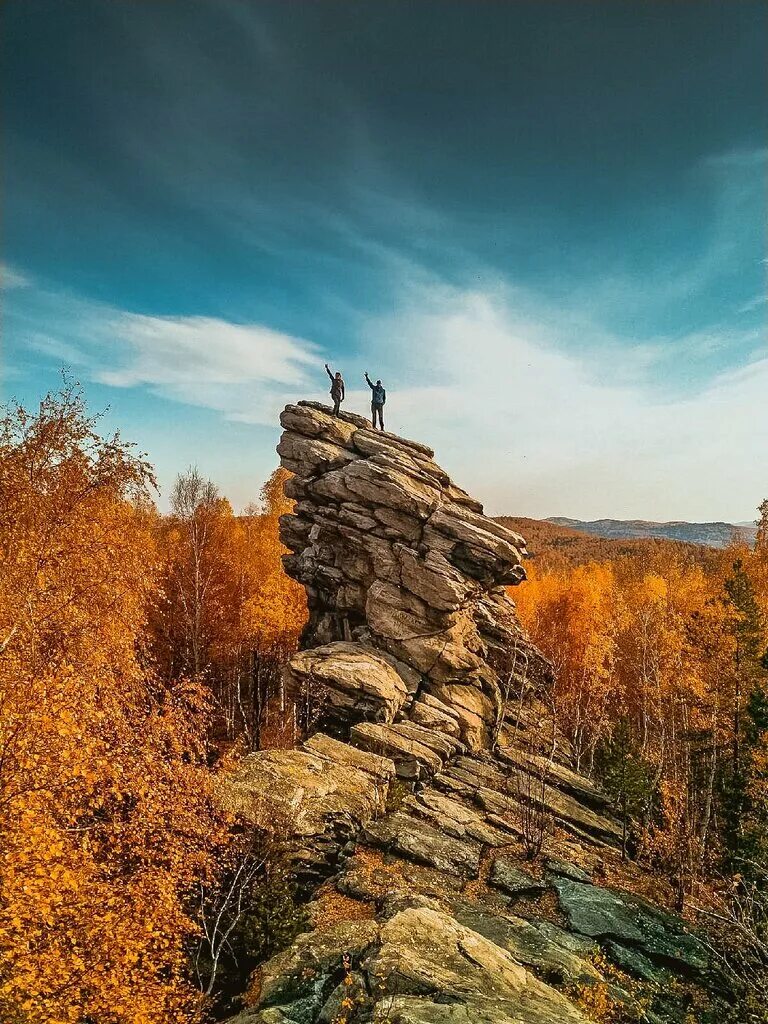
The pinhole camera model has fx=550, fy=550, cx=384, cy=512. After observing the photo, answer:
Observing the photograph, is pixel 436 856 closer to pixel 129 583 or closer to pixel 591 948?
pixel 591 948

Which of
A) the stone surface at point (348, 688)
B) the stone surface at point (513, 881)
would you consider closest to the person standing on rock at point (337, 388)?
the stone surface at point (348, 688)

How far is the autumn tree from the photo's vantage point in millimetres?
11250

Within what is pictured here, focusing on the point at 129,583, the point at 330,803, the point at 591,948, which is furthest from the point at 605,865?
the point at 129,583

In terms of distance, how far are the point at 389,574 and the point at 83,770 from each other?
78.0 ft

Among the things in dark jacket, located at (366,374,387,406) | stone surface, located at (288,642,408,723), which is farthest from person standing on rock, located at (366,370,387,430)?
stone surface, located at (288,642,408,723)

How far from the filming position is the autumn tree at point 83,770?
11.2m

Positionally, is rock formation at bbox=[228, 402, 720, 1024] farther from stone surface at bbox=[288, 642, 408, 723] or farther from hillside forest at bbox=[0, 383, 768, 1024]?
hillside forest at bbox=[0, 383, 768, 1024]

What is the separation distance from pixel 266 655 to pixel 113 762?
1299 inches

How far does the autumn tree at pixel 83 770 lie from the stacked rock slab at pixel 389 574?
42.3ft

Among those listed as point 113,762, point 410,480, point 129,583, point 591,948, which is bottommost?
point 591,948

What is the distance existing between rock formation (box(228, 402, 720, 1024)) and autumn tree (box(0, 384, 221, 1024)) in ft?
10.4

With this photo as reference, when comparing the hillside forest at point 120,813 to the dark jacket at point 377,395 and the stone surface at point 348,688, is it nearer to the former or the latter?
the stone surface at point 348,688

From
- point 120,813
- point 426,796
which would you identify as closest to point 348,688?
point 426,796

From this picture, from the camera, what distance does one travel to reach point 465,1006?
10.4 metres
